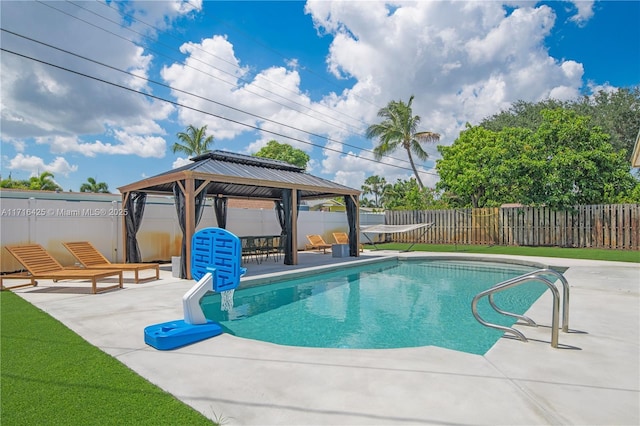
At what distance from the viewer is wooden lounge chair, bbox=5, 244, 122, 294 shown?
7.17 meters

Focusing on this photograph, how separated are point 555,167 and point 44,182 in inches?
1388

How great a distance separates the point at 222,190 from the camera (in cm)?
1343

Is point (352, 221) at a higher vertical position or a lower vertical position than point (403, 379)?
higher

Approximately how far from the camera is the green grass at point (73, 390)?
2418mm

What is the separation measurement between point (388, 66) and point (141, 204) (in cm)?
1124

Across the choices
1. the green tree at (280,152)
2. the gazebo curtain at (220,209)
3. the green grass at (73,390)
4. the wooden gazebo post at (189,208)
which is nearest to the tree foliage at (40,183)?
the green tree at (280,152)

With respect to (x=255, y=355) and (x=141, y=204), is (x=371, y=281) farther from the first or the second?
(x=141, y=204)

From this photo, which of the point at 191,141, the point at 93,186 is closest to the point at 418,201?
the point at 191,141

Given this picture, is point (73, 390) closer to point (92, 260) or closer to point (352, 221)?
point (92, 260)

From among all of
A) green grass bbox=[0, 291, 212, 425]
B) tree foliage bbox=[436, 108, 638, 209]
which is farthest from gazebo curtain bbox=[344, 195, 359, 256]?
green grass bbox=[0, 291, 212, 425]

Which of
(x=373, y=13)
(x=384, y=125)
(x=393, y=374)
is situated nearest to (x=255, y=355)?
(x=393, y=374)

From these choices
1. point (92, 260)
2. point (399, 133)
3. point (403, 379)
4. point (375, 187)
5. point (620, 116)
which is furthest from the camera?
point (375, 187)

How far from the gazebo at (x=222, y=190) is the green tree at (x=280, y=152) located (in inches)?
873

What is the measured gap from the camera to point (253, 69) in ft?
44.6
